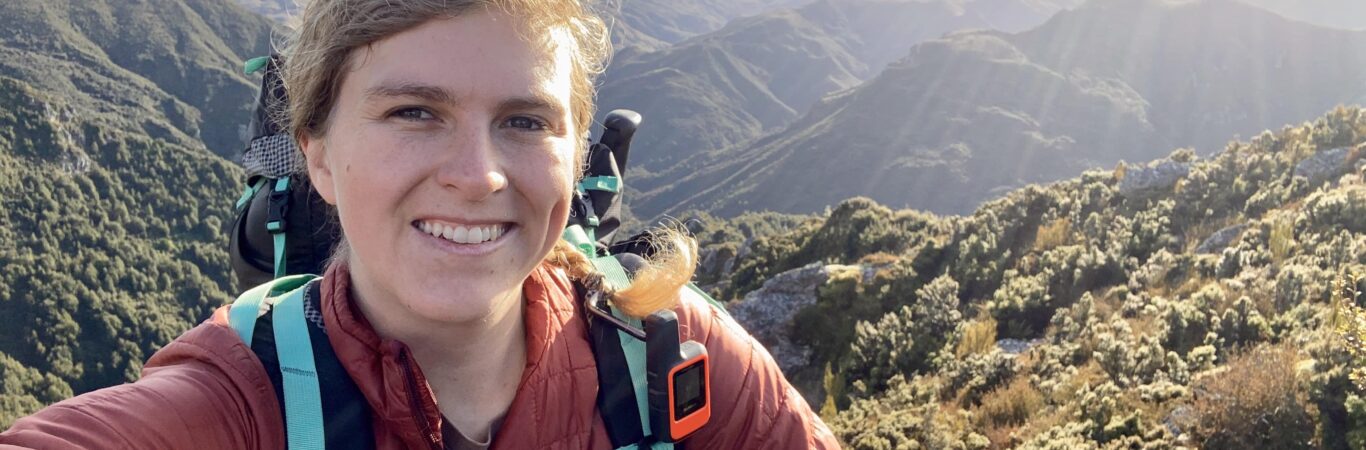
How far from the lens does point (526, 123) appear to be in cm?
191

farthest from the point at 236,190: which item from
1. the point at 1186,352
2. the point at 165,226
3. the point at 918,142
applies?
the point at 1186,352

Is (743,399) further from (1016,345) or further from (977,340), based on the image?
(1016,345)

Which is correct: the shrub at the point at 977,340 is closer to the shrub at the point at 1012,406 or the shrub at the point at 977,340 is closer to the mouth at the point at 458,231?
the shrub at the point at 1012,406

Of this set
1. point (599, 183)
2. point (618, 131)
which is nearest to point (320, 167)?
point (599, 183)

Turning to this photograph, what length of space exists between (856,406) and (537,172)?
6108 millimetres

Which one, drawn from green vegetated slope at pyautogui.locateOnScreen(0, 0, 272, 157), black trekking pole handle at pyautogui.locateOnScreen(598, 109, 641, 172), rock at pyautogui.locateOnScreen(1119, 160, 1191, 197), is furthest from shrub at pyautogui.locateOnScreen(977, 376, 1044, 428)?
green vegetated slope at pyautogui.locateOnScreen(0, 0, 272, 157)

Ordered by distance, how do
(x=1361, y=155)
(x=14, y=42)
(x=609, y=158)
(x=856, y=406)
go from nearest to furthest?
1. (x=609, y=158)
2. (x=856, y=406)
3. (x=1361, y=155)
4. (x=14, y=42)

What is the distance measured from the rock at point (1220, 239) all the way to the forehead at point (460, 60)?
10.3 metres

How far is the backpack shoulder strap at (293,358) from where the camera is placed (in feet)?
5.51

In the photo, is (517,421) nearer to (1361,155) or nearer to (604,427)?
(604,427)

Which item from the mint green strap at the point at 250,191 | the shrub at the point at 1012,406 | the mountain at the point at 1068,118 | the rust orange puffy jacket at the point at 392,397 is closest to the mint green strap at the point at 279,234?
the mint green strap at the point at 250,191

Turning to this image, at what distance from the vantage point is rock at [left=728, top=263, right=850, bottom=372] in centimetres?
1048

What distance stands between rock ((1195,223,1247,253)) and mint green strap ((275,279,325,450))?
1061cm

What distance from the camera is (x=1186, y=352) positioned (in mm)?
6352
